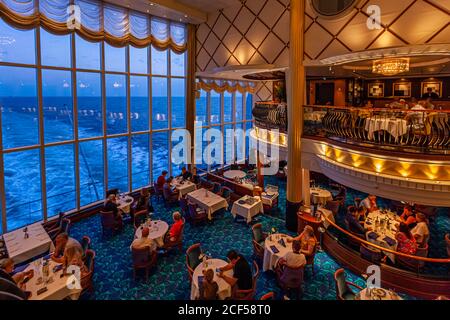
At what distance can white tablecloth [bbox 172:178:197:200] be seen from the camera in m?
8.95

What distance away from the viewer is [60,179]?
93.8 feet

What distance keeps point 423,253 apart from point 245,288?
394cm

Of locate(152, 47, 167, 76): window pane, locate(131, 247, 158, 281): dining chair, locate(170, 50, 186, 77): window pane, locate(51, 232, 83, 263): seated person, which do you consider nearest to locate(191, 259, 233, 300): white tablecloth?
locate(131, 247, 158, 281): dining chair

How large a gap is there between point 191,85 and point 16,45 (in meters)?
5.40

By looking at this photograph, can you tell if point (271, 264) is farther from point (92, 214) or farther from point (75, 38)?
point (75, 38)

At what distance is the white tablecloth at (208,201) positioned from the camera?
778 centimetres

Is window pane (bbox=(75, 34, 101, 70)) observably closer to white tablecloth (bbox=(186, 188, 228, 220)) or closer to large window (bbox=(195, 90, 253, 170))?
large window (bbox=(195, 90, 253, 170))

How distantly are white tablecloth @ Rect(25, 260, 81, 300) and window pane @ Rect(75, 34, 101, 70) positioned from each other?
17.6ft

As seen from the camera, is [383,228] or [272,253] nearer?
[272,253]

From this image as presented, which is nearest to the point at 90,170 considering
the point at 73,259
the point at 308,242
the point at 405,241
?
the point at 73,259

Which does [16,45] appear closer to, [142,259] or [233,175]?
[142,259]

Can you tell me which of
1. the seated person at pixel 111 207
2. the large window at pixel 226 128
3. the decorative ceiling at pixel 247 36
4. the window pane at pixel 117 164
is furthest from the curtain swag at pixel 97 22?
the window pane at pixel 117 164

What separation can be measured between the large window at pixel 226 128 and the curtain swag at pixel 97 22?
8.86 feet

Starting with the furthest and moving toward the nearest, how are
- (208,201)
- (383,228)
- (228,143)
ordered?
(228,143) < (208,201) < (383,228)
